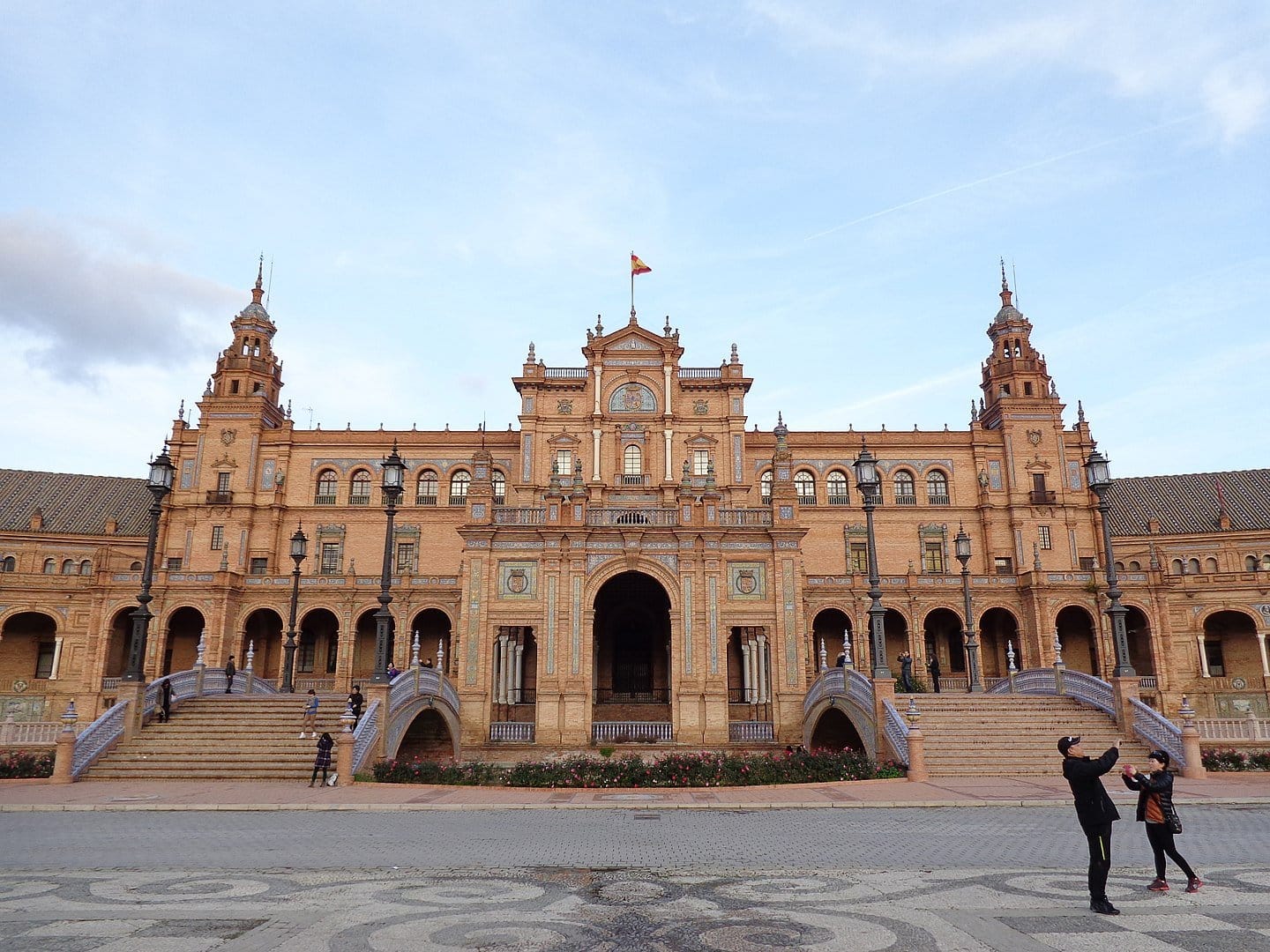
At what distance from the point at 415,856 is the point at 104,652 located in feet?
142

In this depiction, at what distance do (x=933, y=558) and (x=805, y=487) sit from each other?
8825 mm

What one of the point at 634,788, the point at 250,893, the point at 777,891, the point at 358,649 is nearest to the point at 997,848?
the point at 777,891

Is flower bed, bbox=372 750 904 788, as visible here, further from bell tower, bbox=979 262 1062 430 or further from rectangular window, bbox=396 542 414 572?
bell tower, bbox=979 262 1062 430

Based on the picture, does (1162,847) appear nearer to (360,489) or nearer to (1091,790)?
(1091,790)

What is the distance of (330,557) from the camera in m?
52.6

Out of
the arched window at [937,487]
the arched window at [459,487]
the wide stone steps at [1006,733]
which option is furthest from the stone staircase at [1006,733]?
the arched window at [459,487]

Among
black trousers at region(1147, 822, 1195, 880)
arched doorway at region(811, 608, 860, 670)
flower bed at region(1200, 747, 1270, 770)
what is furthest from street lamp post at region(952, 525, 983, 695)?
black trousers at region(1147, 822, 1195, 880)

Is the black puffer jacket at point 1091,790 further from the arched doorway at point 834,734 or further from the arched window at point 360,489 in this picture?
the arched window at point 360,489

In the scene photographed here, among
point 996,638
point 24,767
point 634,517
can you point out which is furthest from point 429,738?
point 996,638

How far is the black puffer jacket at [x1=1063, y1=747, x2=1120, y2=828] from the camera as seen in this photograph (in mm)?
8156

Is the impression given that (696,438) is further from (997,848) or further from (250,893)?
(250,893)

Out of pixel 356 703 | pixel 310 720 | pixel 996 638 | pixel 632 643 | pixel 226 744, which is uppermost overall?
pixel 996 638

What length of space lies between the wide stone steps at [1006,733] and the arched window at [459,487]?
112 ft

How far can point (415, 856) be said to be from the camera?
10.9 metres
